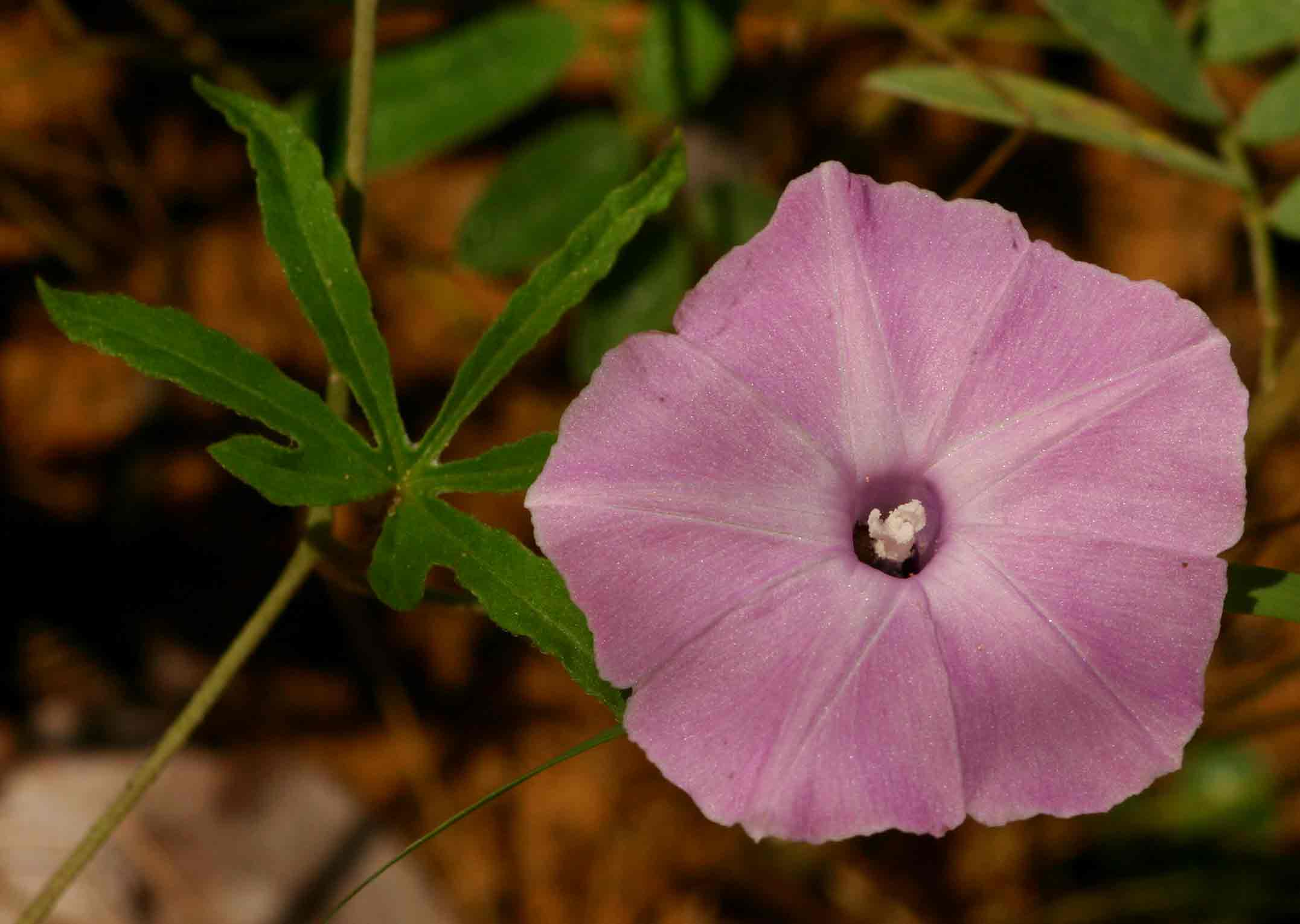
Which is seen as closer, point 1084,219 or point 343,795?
point 343,795

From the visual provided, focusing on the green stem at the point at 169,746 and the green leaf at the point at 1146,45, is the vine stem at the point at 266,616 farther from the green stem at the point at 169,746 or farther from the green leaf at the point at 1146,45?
the green leaf at the point at 1146,45

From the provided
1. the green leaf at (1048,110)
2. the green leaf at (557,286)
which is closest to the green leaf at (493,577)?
the green leaf at (557,286)

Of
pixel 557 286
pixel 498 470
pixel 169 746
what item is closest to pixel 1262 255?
pixel 557 286

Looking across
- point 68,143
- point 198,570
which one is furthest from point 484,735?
point 68,143

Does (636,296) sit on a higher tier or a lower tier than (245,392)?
lower

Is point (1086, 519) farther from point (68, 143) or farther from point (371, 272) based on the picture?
point (68, 143)

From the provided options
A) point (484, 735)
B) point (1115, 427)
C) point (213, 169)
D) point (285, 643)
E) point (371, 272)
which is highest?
point (1115, 427)

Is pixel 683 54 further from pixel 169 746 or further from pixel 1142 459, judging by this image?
pixel 169 746
